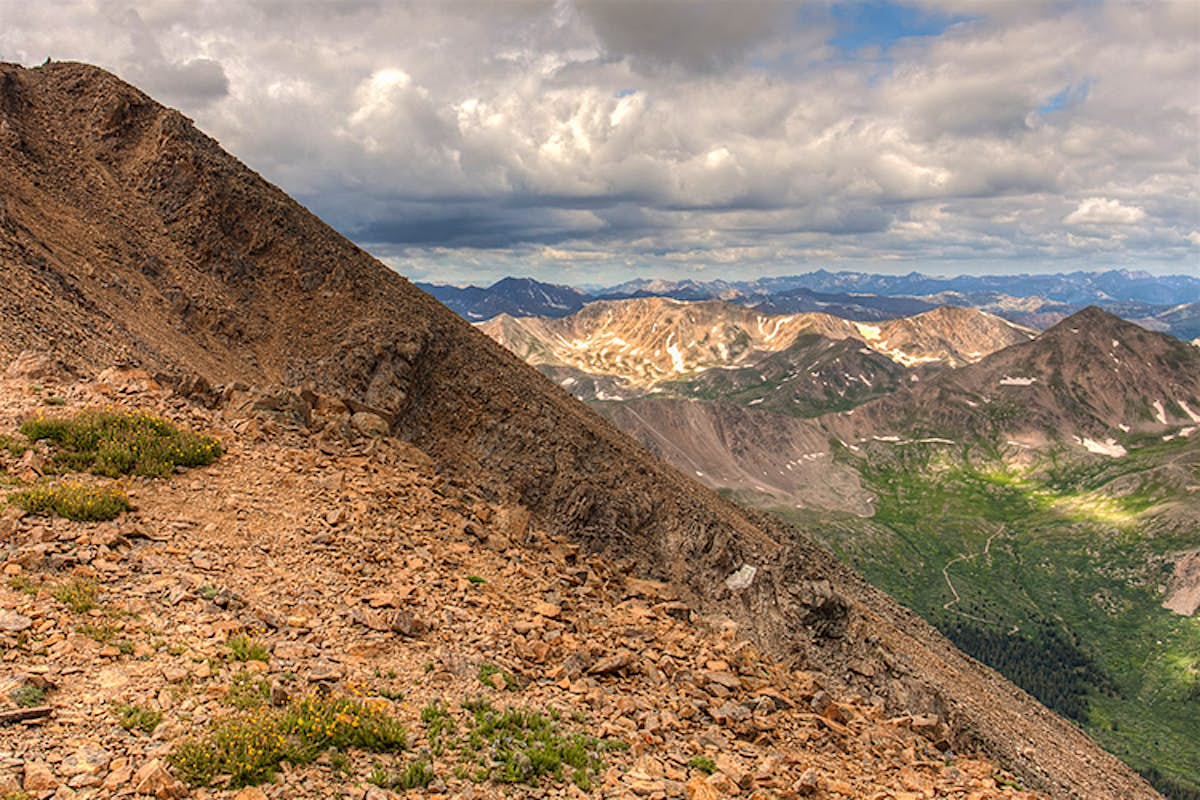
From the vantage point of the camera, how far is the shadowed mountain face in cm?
3475

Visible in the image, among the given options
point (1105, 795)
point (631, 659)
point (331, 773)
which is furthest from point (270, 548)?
point (1105, 795)

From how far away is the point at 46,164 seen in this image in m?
45.1

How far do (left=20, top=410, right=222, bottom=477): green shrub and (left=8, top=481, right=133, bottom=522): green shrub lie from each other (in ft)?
4.46

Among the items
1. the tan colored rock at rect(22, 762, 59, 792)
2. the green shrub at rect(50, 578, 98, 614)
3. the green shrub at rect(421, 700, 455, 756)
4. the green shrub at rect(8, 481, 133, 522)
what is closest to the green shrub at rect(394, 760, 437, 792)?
the green shrub at rect(421, 700, 455, 756)

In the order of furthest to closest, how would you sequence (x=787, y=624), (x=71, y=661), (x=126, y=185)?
(x=126, y=185), (x=787, y=624), (x=71, y=661)

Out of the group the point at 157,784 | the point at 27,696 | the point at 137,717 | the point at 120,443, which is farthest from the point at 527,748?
the point at 120,443

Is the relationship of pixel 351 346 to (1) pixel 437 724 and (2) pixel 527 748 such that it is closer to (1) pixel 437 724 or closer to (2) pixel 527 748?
(1) pixel 437 724

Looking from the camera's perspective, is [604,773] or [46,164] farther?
[46,164]

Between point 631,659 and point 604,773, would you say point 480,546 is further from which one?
point 604,773

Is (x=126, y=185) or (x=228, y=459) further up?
(x=126, y=185)

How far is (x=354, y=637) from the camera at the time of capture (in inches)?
524

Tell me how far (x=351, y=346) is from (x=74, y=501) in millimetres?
32311

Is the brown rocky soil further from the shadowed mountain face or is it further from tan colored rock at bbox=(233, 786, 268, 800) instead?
the shadowed mountain face

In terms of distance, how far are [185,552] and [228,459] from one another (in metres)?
4.67
